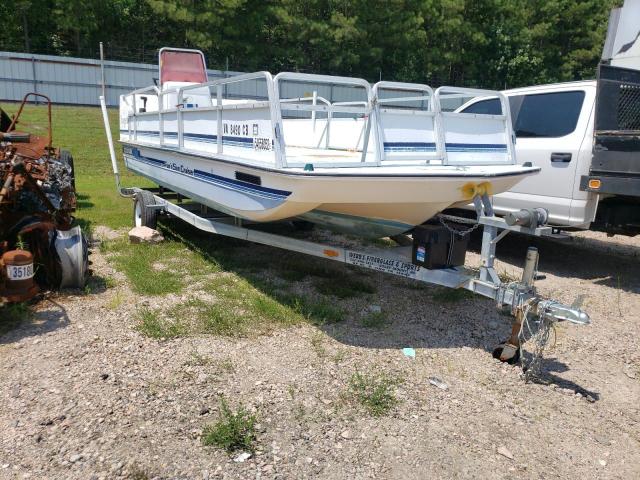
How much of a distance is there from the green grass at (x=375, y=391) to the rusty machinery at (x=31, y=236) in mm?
2691

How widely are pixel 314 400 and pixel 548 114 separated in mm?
4828

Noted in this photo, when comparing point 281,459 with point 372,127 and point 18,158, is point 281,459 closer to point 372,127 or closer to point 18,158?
point 372,127

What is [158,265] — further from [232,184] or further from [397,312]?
[397,312]

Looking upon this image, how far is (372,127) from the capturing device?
14.5 ft

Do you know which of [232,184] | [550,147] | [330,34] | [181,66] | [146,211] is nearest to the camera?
[232,184]

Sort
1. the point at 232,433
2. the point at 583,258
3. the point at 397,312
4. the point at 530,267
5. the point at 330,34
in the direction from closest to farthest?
the point at 232,433 < the point at 530,267 < the point at 397,312 < the point at 583,258 < the point at 330,34

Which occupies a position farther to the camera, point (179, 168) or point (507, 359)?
point (179, 168)

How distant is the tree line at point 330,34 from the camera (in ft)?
85.3

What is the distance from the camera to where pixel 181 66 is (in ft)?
29.1

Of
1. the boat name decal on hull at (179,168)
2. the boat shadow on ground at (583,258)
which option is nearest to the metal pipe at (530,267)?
the boat shadow on ground at (583,258)

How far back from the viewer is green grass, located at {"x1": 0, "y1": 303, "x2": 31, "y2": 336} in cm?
436

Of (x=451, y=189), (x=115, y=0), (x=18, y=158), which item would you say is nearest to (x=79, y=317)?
(x=18, y=158)

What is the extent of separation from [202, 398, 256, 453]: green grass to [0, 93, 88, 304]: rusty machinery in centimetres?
224

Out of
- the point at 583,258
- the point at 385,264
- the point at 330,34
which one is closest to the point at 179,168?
the point at 385,264
